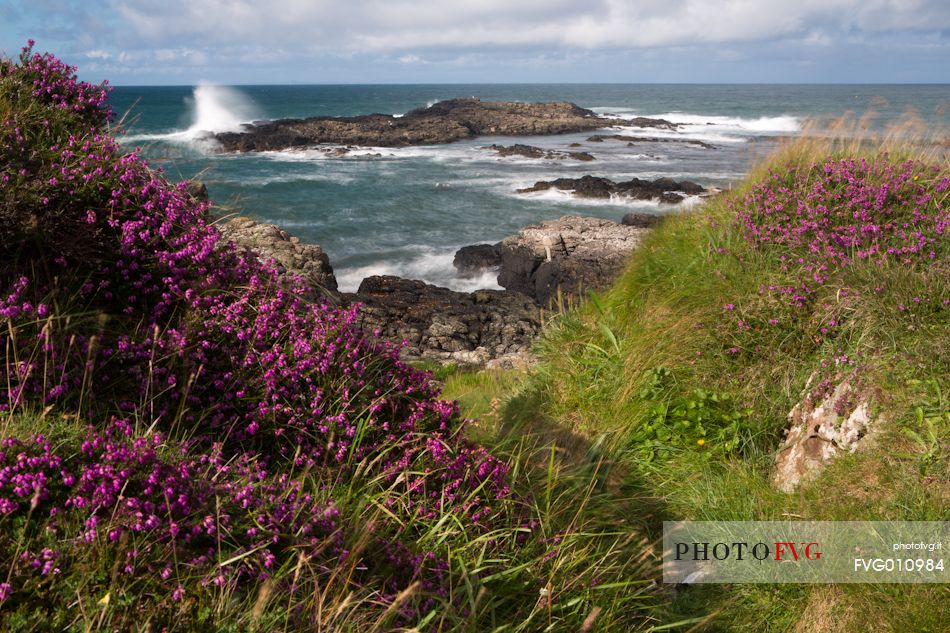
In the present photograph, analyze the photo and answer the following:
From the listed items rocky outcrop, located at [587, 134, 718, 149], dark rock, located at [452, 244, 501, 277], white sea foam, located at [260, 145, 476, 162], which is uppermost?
rocky outcrop, located at [587, 134, 718, 149]

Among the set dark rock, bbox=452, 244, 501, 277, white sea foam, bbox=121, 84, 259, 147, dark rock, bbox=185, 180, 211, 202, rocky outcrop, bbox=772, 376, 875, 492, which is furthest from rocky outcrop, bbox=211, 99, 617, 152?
rocky outcrop, bbox=772, 376, 875, 492

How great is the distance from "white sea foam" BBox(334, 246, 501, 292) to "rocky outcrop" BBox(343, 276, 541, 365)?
258 cm

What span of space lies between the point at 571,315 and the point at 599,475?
2.66 metres

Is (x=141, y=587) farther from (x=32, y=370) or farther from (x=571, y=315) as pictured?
(x=571, y=315)

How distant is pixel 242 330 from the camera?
3.24 m

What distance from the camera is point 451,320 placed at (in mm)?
16094

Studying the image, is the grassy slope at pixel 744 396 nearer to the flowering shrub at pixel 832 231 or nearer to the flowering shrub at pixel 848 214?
the flowering shrub at pixel 832 231

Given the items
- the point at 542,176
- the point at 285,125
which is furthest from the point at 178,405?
the point at 285,125

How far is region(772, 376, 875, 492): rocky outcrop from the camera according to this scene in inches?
167

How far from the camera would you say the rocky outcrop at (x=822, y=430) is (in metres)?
4.25

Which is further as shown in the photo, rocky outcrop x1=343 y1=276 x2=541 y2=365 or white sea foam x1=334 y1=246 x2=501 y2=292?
white sea foam x1=334 y1=246 x2=501 y2=292

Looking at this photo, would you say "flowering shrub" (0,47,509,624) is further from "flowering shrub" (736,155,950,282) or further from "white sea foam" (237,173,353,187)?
"white sea foam" (237,173,353,187)

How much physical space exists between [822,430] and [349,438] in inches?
130

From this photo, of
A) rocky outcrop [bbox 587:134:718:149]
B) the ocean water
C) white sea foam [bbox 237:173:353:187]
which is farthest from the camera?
rocky outcrop [bbox 587:134:718:149]
